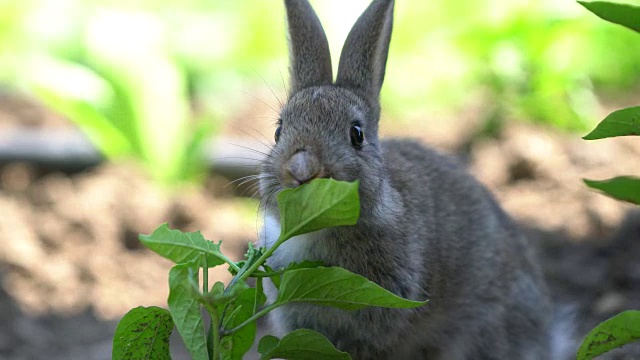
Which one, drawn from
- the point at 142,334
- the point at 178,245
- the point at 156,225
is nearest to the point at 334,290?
the point at 178,245

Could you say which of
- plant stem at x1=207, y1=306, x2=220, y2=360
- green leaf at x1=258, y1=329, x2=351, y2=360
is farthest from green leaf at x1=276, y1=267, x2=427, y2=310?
plant stem at x1=207, y1=306, x2=220, y2=360

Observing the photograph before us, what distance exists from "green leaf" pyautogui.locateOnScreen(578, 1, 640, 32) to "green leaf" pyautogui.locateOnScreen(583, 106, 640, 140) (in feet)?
1.03

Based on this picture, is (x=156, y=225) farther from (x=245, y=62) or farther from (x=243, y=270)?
(x=243, y=270)

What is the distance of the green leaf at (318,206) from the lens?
3.30 metres

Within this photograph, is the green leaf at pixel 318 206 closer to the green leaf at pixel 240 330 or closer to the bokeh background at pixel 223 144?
the green leaf at pixel 240 330

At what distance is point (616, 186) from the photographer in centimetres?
329

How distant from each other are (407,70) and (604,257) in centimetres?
443

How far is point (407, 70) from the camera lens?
1027cm

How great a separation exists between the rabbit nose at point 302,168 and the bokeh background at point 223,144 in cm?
219

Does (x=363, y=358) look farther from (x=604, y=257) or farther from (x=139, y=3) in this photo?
(x=139, y=3)

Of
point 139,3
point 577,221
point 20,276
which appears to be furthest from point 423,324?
point 139,3

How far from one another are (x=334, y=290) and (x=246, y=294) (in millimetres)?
428

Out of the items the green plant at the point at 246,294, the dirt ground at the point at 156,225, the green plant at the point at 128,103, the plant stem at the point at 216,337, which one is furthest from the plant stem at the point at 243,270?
the green plant at the point at 128,103

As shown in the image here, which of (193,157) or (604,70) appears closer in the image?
(193,157)
